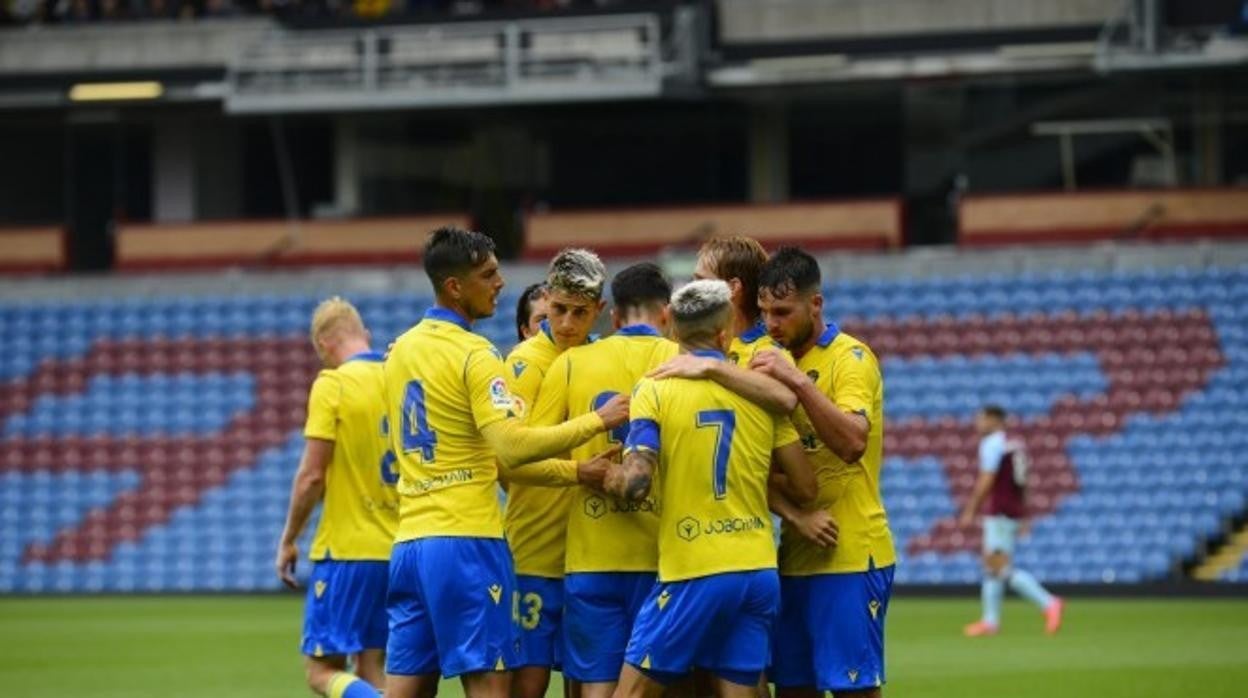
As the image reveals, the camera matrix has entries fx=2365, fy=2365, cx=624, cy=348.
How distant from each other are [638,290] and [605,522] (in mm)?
1010

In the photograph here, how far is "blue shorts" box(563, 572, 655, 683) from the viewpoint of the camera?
391 inches

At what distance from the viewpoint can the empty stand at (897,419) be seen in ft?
94.8

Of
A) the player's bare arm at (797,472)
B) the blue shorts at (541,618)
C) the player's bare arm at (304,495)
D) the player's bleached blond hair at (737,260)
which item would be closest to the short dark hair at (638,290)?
the player's bleached blond hair at (737,260)

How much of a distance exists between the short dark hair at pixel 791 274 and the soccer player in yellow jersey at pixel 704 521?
1.18 feet

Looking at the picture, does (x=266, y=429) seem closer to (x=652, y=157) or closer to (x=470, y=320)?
(x=652, y=157)

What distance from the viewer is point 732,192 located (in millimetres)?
37031

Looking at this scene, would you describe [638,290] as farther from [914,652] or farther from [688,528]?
[914,652]

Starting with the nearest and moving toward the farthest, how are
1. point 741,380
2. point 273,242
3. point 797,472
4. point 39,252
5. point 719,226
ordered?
point 741,380 → point 797,472 → point 719,226 → point 273,242 → point 39,252

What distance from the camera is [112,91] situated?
121 feet

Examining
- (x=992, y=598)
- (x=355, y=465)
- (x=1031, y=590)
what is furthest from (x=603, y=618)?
(x=992, y=598)

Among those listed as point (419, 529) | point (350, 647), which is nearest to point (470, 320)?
point (419, 529)

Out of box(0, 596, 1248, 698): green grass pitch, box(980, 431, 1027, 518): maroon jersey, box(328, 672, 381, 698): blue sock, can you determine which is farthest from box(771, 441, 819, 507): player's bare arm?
box(980, 431, 1027, 518): maroon jersey

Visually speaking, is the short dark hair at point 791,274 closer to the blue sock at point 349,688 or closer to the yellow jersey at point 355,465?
the blue sock at point 349,688

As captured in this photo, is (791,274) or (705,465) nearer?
(705,465)
